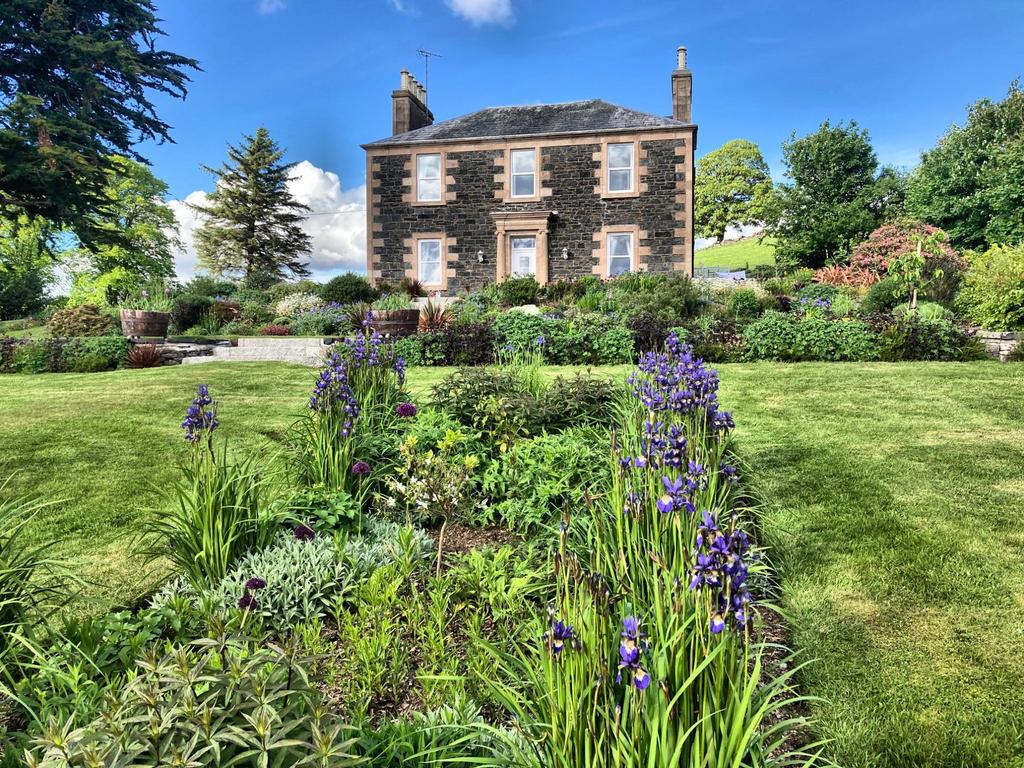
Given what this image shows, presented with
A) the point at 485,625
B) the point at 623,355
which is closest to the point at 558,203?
the point at 623,355

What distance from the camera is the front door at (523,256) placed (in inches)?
859

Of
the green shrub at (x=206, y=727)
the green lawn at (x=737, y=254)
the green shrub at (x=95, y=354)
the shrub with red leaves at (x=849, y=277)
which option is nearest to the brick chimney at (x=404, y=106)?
the green shrub at (x=95, y=354)

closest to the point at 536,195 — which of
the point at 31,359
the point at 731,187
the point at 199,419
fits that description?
the point at 31,359

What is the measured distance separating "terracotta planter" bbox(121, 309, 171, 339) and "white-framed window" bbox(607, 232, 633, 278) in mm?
13529

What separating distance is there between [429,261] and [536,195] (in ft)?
14.6

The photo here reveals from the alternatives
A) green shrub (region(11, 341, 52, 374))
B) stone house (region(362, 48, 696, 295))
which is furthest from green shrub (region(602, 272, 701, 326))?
green shrub (region(11, 341, 52, 374))

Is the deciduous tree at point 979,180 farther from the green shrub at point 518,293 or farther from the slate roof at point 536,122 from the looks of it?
the green shrub at point 518,293

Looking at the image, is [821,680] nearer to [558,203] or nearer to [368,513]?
[368,513]

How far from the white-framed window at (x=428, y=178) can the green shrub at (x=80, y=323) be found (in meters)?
10.7

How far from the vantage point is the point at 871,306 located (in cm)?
1653

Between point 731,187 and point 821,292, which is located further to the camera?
point 731,187

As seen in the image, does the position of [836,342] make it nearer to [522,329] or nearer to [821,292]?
[522,329]

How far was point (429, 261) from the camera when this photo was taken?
886 inches

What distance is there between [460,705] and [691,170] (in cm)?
2126
